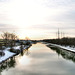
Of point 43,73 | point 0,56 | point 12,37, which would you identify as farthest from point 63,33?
point 43,73

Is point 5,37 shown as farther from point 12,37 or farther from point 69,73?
point 69,73

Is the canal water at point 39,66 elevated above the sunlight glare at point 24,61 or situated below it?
above

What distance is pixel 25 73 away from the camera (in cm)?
1078

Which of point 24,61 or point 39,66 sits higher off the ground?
point 39,66

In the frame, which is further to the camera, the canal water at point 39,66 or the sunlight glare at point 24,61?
the sunlight glare at point 24,61

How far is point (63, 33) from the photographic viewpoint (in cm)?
7688

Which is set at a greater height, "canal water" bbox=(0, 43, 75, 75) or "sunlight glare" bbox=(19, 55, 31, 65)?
"canal water" bbox=(0, 43, 75, 75)

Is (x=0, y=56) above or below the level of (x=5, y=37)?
below

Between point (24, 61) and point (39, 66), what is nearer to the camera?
point (39, 66)

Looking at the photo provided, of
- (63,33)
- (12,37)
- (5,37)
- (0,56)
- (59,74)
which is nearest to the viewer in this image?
(59,74)

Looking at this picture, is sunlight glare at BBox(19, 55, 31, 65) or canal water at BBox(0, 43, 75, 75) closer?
canal water at BBox(0, 43, 75, 75)

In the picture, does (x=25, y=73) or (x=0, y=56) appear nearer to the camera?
(x=25, y=73)

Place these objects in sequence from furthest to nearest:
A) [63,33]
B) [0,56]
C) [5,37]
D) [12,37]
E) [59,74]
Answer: [63,33] < [12,37] < [5,37] < [0,56] < [59,74]

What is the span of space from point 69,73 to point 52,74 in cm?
160
